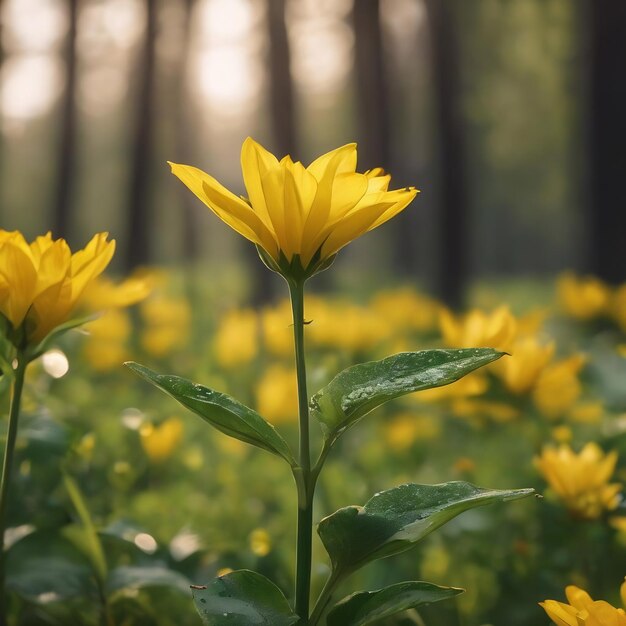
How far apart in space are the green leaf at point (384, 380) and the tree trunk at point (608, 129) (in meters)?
4.61

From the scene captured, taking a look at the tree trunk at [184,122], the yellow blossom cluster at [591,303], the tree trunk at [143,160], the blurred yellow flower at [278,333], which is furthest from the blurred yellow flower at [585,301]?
the tree trunk at [184,122]

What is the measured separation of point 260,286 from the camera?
8539 millimetres

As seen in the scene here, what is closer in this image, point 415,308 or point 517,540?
point 517,540

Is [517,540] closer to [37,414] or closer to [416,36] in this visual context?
[37,414]

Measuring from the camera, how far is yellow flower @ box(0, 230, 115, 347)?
93cm

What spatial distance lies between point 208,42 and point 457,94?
7052mm

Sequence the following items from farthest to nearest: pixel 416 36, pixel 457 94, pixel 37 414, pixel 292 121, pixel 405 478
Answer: pixel 416 36 < pixel 292 121 < pixel 457 94 < pixel 405 478 < pixel 37 414

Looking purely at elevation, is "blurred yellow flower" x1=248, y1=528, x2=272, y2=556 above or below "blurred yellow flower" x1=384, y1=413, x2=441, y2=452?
above

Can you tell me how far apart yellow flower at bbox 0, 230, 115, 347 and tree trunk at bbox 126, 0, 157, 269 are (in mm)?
7802

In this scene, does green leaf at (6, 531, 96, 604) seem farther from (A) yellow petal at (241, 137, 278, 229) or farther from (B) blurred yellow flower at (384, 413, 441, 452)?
(B) blurred yellow flower at (384, 413, 441, 452)

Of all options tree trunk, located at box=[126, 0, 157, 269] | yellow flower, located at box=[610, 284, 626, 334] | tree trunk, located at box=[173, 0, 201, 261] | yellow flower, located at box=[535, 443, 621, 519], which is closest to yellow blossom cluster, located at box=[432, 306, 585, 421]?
yellow flower, located at box=[535, 443, 621, 519]

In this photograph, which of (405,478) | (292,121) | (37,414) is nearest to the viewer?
(37,414)

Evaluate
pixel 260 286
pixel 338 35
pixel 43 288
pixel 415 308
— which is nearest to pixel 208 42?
pixel 338 35

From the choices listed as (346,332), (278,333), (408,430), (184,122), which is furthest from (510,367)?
(184,122)
